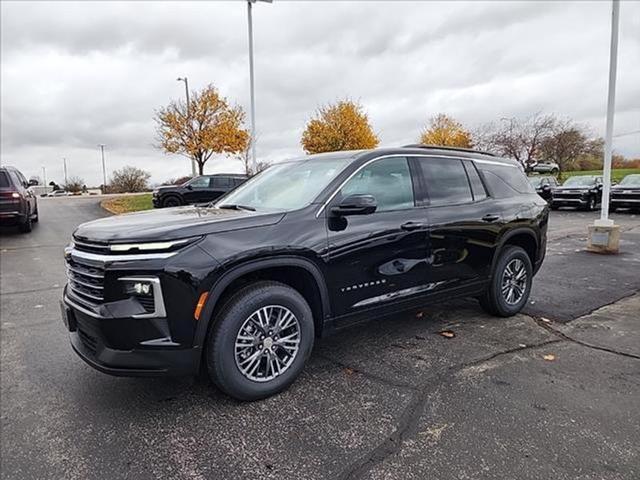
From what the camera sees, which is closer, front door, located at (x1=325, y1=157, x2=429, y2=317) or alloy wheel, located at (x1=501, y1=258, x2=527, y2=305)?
front door, located at (x1=325, y1=157, x2=429, y2=317)

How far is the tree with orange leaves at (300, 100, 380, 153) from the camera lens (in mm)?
32531

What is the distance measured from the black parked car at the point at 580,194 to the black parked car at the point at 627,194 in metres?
1.11

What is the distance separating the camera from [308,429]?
2.84 meters

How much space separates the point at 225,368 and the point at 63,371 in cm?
173

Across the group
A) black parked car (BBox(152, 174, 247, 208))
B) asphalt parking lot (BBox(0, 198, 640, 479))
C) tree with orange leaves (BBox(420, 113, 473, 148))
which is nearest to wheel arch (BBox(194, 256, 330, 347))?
asphalt parking lot (BBox(0, 198, 640, 479))

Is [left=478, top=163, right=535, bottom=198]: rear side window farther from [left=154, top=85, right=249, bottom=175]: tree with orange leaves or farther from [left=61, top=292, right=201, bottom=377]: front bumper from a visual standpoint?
[left=154, top=85, right=249, bottom=175]: tree with orange leaves

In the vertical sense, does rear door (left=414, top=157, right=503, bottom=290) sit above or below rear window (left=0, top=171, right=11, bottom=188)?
below

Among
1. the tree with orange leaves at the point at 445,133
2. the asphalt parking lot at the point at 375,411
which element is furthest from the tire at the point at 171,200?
the tree with orange leaves at the point at 445,133

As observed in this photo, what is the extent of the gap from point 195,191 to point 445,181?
1464 centimetres

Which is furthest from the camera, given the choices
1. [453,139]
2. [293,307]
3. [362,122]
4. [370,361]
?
[453,139]

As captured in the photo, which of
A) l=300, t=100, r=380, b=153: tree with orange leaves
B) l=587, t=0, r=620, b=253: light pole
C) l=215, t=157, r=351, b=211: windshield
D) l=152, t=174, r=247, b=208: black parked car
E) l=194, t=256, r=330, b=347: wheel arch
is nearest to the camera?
l=194, t=256, r=330, b=347: wheel arch

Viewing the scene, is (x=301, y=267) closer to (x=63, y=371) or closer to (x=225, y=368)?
(x=225, y=368)

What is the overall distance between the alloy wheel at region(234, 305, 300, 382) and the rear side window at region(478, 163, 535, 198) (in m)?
2.81

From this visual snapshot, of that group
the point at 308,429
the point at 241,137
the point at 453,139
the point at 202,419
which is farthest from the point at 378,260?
the point at 453,139
